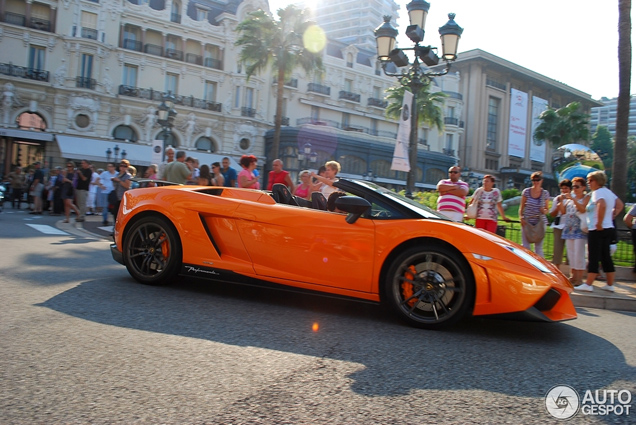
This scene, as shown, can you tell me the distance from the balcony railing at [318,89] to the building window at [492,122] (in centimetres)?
3012

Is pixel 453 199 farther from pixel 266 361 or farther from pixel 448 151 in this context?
pixel 448 151

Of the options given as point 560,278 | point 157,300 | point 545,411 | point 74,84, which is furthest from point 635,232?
point 74,84

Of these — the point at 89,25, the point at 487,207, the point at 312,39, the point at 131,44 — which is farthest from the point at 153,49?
the point at 487,207

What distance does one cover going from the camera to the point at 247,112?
38.2 m

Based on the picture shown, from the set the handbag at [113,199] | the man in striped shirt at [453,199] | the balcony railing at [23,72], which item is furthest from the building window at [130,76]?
the man in striped shirt at [453,199]

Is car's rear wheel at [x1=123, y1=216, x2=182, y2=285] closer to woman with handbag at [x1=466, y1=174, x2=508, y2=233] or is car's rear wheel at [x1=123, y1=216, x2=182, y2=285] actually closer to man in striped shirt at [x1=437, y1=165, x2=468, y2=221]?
man in striped shirt at [x1=437, y1=165, x2=468, y2=221]

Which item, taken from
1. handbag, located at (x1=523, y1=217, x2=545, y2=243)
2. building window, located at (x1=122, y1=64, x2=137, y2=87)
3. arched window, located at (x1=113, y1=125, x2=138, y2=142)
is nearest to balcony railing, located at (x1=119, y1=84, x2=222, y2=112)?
building window, located at (x1=122, y1=64, x2=137, y2=87)

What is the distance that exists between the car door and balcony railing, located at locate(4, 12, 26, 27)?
1289 inches

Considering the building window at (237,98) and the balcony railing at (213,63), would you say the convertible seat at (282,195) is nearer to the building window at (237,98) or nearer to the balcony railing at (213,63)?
the building window at (237,98)

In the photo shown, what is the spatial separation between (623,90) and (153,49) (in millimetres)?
31199

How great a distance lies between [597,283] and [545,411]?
560cm

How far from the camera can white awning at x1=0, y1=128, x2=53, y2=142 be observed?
28.4 meters

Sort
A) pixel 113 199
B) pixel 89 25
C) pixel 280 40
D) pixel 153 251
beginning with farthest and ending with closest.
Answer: pixel 89 25
pixel 280 40
pixel 113 199
pixel 153 251

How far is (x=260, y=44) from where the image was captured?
94.8 ft
